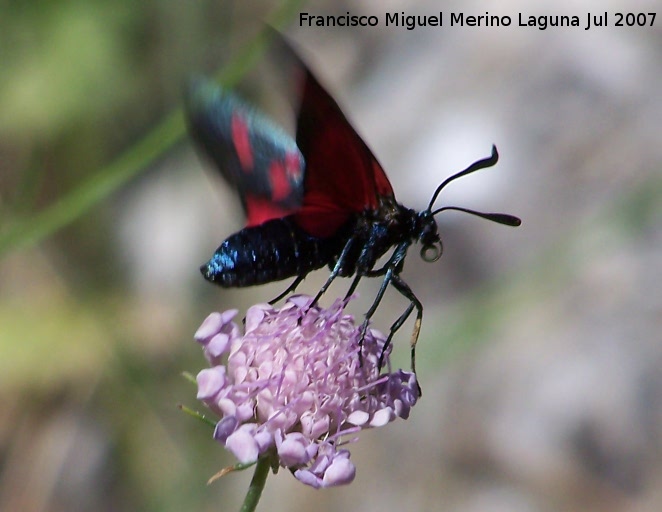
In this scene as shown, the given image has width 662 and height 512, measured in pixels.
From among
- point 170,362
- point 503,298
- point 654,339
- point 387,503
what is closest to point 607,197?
point 654,339

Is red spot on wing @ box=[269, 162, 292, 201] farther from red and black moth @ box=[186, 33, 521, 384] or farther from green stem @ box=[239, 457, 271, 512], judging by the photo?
green stem @ box=[239, 457, 271, 512]

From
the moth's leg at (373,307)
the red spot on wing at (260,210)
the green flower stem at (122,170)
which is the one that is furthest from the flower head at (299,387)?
the green flower stem at (122,170)

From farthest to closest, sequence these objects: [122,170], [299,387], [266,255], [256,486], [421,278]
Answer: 1. [421,278]
2. [122,170]
3. [266,255]
4. [299,387]
5. [256,486]

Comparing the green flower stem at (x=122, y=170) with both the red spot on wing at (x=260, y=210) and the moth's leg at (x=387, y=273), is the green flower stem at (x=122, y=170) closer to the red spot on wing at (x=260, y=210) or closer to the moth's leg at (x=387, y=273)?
the red spot on wing at (x=260, y=210)

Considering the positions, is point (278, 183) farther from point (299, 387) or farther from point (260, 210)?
point (299, 387)

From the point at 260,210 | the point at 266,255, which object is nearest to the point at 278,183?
the point at 260,210

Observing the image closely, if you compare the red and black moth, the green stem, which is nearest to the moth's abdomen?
the red and black moth
